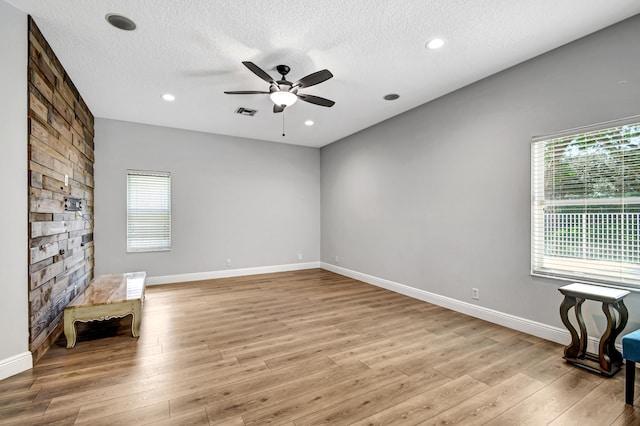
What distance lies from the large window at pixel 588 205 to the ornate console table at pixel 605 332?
1.05 feet

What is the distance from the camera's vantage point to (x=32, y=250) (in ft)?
8.44

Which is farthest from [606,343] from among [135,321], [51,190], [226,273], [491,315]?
[226,273]

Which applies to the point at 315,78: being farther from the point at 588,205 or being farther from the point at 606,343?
the point at 606,343

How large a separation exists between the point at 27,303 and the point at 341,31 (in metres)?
3.57

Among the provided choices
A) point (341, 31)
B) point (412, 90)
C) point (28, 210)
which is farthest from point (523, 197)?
point (28, 210)

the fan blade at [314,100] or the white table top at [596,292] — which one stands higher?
the fan blade at [314,100]

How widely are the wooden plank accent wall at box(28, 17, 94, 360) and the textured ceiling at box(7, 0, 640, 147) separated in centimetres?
28

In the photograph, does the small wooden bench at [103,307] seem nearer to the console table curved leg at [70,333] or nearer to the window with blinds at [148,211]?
the console table curved leg at [70,333]

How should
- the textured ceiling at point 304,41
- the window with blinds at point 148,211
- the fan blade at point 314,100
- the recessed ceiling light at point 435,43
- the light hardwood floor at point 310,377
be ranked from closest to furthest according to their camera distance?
1. the light hardwood floor at point 310,377
2. the textured ceiling at point 304,41
3. the recessed ceiling light at point 435,43
4. the fan blade at point 314,100
5. the window with blinds at point 148,211

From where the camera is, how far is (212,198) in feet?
19.5

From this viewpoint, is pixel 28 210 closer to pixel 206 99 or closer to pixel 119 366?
pixel 119 366

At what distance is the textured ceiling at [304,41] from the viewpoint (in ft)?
7.84

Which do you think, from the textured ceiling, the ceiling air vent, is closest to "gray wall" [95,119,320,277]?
the textured ceiling

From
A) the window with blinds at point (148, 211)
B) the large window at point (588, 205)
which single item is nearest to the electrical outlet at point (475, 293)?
the large window at point (588, 205)
